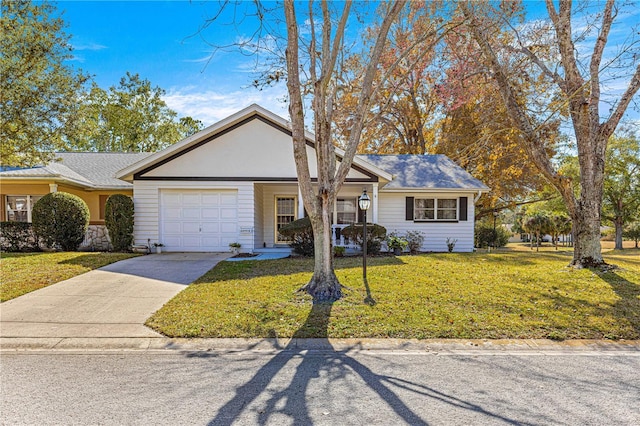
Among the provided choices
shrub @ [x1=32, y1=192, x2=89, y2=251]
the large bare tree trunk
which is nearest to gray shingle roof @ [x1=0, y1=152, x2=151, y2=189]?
shrub @ [x1=32, y1=192, x2=89, y2=251]

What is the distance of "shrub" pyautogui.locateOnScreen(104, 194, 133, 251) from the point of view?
12.5 m

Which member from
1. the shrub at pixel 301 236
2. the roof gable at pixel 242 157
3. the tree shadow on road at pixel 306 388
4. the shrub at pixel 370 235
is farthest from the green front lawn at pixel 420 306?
the roof gable at pixel 242 157

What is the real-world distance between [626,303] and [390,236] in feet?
26.7

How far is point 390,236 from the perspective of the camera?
545 inches

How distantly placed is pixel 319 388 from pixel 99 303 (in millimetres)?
4846

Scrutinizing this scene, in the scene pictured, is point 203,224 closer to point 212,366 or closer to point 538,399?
point 212,366

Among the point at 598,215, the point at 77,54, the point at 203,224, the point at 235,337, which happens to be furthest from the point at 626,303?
the point at 77,54

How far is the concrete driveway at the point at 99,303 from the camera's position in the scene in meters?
5.08

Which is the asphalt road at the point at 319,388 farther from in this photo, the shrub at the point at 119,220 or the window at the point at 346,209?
the window at the point at 346,209

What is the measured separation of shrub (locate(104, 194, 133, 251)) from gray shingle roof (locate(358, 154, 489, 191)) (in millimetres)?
8731

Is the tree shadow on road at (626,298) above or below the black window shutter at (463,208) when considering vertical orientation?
below

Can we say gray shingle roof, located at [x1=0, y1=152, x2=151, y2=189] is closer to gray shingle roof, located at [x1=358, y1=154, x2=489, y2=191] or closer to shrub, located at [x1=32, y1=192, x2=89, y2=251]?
shrub, located at [x1=32, y1=192, x2=89, y2=251]

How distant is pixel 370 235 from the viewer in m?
12.2

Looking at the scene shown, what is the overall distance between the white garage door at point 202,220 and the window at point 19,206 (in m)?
6.75
